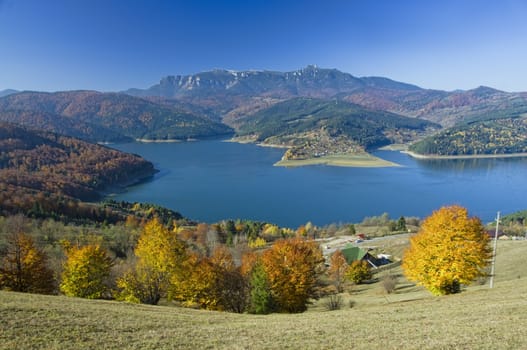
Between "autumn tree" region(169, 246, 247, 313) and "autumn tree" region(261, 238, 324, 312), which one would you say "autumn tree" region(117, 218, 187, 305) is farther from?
"autumn tree" region(261, 238, 324, 312)

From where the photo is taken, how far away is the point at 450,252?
18656 mm

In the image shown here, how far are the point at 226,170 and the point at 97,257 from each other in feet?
414

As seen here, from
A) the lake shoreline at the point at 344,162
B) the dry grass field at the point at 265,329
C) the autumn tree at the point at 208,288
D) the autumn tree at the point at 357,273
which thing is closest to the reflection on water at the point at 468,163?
the lake shoreline at the point at 344,162

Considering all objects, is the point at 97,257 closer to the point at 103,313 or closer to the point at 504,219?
the point at 103,313

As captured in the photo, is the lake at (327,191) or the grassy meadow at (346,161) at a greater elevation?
the grassy meadow at (346,161)

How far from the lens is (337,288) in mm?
32656

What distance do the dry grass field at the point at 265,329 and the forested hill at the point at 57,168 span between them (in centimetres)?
6633

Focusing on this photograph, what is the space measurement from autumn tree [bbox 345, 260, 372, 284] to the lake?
44.5 meters

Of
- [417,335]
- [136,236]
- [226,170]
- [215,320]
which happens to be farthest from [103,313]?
[226,170]

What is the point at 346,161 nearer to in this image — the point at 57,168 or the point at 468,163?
the point at 468,163

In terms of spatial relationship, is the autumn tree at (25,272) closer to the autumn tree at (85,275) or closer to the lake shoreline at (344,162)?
the autumn tree at (85,275)

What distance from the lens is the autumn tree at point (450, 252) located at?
18.3 meters

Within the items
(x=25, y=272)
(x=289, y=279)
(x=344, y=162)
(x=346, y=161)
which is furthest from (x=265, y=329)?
(x=346, y=161)

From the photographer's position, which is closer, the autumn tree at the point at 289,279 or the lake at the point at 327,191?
the autumn tree at the point at 289,279
